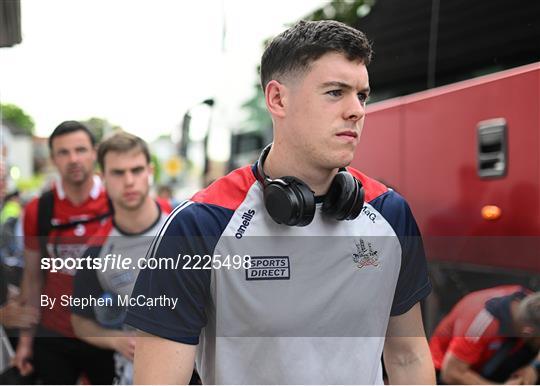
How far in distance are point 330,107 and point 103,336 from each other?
1.12m

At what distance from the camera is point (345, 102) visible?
5.82ft

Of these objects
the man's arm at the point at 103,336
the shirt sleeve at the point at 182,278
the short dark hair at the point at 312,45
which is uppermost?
the short dark hair at the point at 312,45

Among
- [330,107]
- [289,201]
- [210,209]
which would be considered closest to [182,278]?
[210,209]

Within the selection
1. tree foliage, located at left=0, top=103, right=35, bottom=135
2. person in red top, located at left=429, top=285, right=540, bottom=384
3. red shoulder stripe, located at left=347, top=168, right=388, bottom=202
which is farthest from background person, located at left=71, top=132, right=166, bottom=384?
person in red top, located at left=429, top=285, right=540, bottom=384

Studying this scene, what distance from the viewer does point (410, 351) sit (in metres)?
1.99

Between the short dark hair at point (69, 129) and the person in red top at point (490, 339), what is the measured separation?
56.9 inches

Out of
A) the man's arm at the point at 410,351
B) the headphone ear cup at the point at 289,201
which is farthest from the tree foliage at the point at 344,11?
the man's arm at the point at 410,351

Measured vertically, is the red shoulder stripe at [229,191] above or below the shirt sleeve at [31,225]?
above

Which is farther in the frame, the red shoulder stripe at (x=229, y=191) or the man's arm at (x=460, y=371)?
the man's arm at (x=460, y=371)

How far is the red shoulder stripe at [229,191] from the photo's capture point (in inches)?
70.8

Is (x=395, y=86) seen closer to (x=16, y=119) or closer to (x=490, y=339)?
(x=490, y=339)

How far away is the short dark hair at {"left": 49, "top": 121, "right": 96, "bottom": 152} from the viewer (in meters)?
2.69

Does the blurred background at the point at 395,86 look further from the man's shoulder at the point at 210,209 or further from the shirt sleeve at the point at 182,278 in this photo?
the shirt sleeve at the point at 182,278

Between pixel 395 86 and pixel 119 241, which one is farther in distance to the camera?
pixel 395 86
